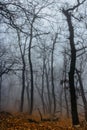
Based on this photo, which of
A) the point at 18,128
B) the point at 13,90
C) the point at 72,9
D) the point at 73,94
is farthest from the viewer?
the point at 13,90

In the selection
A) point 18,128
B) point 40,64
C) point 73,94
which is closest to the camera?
point 18,128

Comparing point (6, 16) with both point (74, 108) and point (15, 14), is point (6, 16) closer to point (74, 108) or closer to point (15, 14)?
point (15, 14)

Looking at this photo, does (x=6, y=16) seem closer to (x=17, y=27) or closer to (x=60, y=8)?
(x=17, y=27)

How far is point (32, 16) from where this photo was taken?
8844mm

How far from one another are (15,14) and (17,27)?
47 cm

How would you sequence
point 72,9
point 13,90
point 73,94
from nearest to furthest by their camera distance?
point 73,94
point 72,9
point 13,90

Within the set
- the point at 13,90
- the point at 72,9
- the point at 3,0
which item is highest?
the point at 72,9

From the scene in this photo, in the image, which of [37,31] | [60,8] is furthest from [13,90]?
[37,31]

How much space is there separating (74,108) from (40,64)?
3643 cm

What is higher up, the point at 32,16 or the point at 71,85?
the point at 32,16

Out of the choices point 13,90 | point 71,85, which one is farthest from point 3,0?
point 13,90

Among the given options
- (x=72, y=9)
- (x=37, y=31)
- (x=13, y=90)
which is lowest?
(x=13, y=90)

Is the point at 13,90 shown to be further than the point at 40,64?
Yes

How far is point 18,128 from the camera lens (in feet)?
39.0
